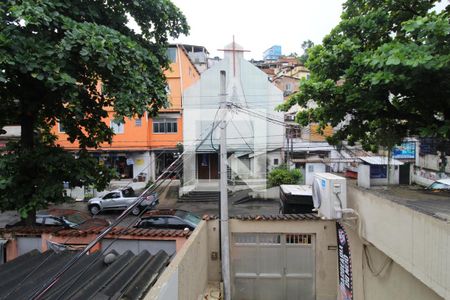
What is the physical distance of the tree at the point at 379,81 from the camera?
437 cm

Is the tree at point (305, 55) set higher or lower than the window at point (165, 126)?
higher

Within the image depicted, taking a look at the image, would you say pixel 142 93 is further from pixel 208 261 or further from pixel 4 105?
pixel 208 261

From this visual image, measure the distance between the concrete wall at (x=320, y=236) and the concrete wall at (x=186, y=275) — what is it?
4.20 feet

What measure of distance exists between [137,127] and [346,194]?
1983 cm

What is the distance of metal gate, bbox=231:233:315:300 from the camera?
8.12 m

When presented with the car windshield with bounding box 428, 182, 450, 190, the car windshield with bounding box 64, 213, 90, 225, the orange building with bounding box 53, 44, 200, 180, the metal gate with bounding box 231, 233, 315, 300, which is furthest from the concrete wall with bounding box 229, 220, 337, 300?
the orange building with bounding box 53, 44, 200, 180

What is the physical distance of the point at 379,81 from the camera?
4461 mm

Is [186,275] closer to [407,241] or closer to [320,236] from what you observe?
[407,241]

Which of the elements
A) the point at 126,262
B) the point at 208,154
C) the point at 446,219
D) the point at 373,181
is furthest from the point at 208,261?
the point at 208,154

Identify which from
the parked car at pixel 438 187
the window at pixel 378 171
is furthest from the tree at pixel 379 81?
the parked car at pixel 438 187

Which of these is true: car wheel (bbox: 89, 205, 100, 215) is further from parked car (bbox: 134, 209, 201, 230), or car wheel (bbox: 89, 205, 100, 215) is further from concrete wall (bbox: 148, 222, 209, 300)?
concrete wall (bbox: 148, 222, 209, 300)

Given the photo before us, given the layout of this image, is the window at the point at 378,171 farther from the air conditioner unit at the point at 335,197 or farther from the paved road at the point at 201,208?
the paved road at the point at 201,208

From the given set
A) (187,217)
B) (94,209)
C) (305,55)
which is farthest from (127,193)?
(305,55)

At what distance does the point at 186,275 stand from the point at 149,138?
791 inches
